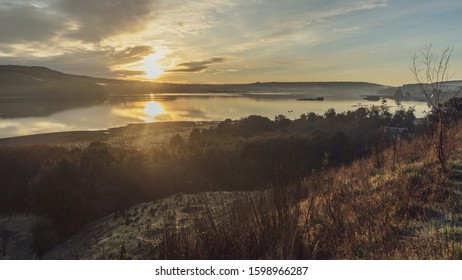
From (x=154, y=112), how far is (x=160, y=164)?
24.0m

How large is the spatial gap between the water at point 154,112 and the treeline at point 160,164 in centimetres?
283

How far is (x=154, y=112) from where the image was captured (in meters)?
43.9

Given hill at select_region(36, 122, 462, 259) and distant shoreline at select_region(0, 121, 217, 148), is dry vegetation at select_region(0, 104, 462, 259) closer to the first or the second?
hill at select_region(36, 122, 462, 259)

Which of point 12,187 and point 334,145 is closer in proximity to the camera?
point 12,187

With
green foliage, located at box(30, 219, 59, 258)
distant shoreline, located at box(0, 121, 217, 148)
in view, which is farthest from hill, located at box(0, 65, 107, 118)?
green foliage, located at box(30, 219, 59, 258)

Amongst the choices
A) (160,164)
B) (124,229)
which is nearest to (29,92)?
(160,164)

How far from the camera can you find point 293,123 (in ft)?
109

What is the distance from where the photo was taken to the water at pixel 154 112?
76.9 feet

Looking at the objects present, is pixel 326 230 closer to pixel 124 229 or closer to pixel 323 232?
pixel 323 232

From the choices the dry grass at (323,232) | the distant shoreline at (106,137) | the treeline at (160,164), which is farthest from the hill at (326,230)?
the distant shoreline at (106,137)

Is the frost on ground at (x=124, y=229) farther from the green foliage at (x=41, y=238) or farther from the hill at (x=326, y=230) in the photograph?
the hill at (x=326, y=230)
